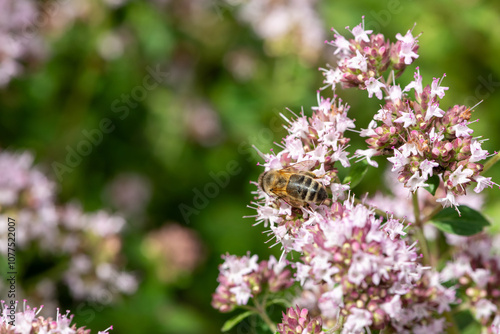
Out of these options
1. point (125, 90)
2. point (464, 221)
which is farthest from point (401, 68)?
point (125, 90)

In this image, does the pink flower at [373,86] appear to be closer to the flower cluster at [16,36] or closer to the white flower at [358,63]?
the white flower at [358,63]

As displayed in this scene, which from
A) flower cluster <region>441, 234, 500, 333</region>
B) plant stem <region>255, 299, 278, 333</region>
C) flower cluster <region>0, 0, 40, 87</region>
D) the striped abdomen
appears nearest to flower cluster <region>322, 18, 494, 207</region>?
the striped abdomen

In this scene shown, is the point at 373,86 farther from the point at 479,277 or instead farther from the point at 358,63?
the point at 479,277

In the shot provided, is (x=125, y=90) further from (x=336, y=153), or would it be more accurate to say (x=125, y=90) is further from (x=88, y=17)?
(x=336, y=153)

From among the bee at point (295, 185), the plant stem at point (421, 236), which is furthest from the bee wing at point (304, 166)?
the plant stem at point (421, 236)

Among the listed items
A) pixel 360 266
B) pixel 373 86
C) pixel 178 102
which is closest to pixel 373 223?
pixel 360 266

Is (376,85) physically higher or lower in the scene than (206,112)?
lower
